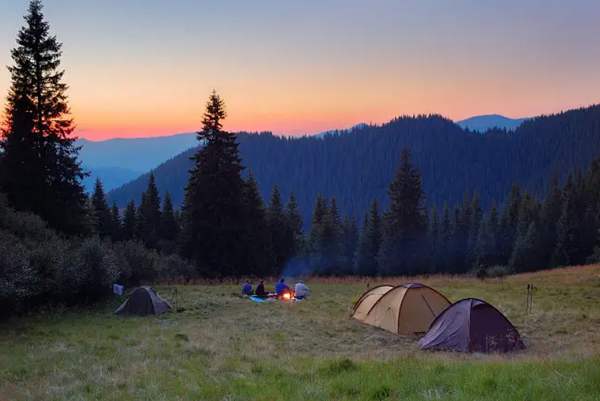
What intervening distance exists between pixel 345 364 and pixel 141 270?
19.5m

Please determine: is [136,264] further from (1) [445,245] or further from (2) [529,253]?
(1) [445,245]

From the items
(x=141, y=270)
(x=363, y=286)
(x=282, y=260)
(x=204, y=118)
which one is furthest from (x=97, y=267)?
(x=282, y=260)

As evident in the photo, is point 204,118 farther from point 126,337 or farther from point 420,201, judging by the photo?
point 420,201

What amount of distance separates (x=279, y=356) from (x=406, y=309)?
20.9ft

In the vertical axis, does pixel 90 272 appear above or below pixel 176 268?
above

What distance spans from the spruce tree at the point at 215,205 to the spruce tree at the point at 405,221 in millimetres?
23115

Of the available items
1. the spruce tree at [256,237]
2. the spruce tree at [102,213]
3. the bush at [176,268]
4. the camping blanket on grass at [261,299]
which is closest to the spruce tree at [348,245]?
the spruce tree at [256,237]

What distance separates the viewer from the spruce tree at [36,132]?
25.2 metres

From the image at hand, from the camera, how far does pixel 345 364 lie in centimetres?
840

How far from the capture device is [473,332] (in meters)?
13.3

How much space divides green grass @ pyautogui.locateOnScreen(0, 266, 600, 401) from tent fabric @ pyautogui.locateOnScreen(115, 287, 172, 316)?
710 mm

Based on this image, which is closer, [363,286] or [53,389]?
[53,389]

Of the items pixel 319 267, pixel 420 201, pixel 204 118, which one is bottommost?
pixel 319 267

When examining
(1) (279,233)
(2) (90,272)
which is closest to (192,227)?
(2) (90,272)
